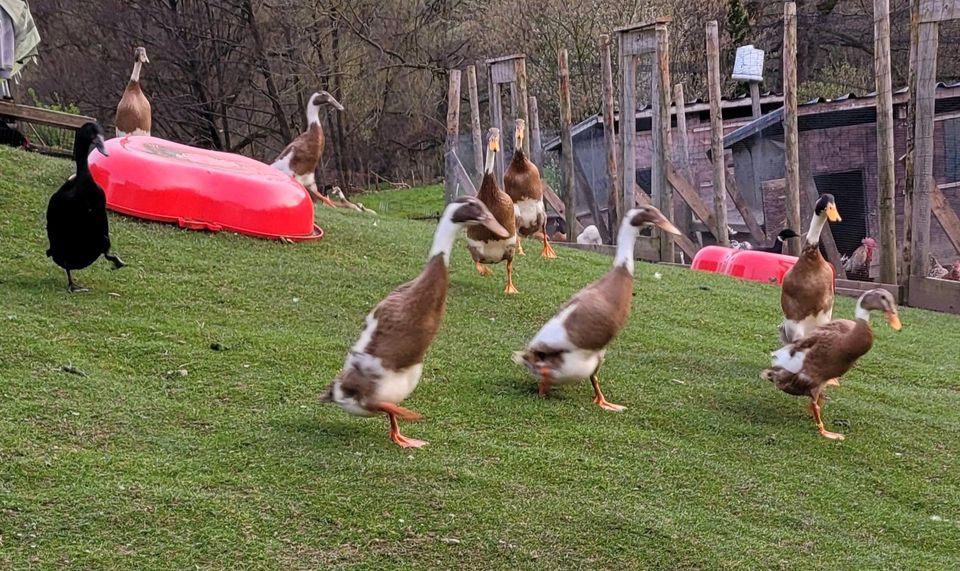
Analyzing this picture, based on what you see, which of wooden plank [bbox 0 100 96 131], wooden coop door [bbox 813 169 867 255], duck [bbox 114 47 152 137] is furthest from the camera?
duck [bbox 114 47 152 137]

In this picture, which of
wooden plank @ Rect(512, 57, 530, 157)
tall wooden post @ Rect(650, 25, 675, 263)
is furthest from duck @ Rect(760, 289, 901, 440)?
wooden plank @ Rect(512, 57, 530, 157)

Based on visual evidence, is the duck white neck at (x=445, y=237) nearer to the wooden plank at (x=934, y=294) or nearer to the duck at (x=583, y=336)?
the duck at (x=583, y=336)

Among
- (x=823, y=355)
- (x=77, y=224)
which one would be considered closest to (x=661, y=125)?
(x=823, y=355)

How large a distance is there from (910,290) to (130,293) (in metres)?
7.60

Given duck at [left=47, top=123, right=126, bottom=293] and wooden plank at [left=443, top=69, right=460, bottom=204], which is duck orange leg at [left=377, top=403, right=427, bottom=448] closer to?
duck at [left=47, top=123, right=126, bottom=293]

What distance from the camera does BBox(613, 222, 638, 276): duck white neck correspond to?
5715 mm

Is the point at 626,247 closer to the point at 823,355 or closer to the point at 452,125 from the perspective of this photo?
the point at 823,355

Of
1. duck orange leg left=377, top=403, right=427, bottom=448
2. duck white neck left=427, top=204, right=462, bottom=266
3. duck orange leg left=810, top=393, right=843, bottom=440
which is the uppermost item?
duck white neck left=427, top=204, right=462, bottom=266

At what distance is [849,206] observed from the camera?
11.7 meters

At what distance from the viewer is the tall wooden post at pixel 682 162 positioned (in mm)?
12211

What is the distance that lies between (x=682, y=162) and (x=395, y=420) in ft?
27.9

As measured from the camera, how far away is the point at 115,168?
8734mm

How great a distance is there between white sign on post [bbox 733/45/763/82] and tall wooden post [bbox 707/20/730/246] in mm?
1818

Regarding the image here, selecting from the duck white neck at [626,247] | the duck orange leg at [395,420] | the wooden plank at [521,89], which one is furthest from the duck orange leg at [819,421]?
the wooden plank at [521,89]
